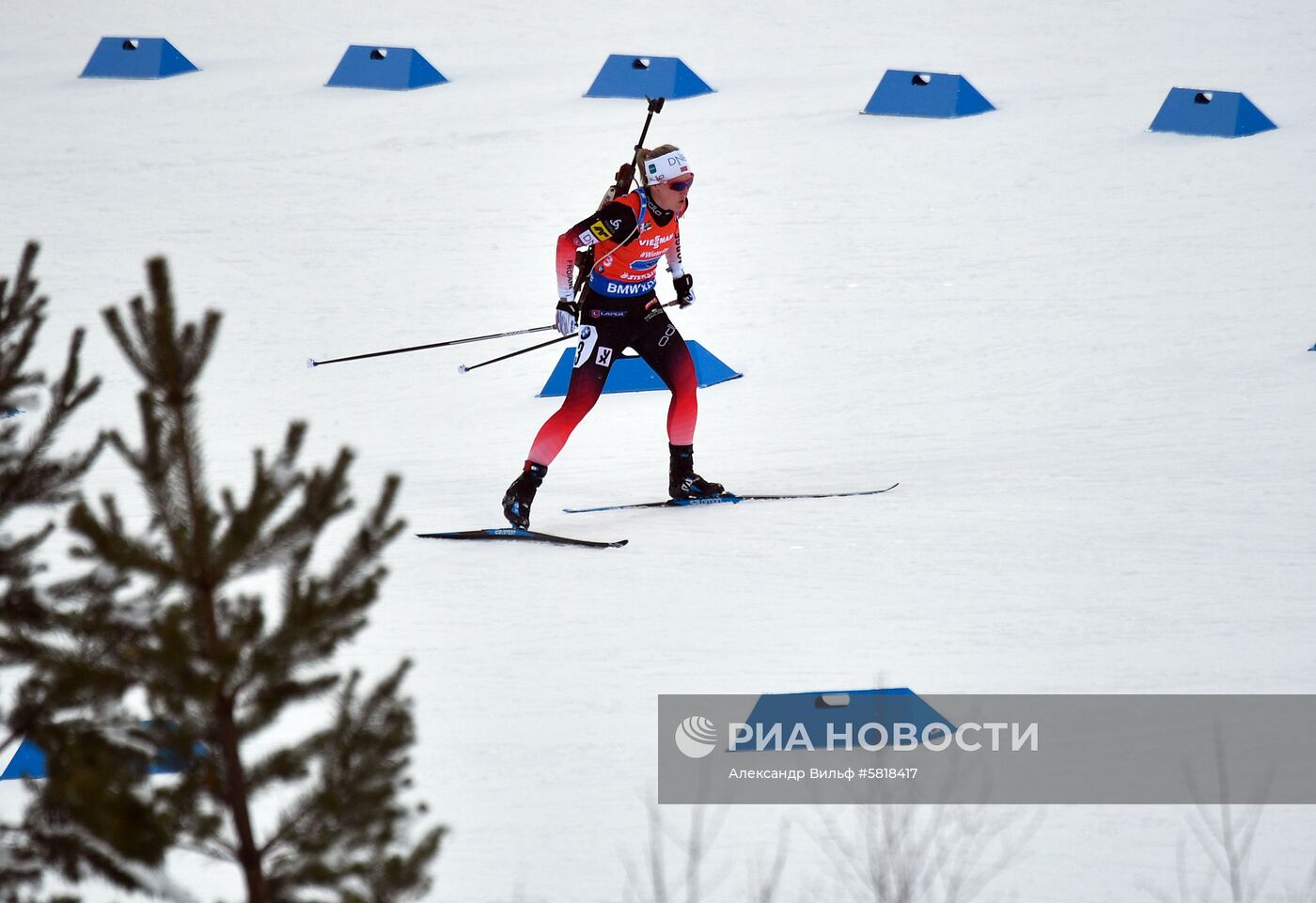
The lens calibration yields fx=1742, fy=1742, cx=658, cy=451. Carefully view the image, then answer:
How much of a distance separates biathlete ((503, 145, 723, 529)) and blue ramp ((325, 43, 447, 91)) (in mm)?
11203

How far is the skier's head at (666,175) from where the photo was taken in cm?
722

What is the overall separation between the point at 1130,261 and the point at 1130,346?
5.54 feet

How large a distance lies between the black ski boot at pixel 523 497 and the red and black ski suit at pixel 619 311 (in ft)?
0.18

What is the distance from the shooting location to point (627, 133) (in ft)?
50.8

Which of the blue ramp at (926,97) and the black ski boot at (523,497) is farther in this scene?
the blue ramp at (926,97)

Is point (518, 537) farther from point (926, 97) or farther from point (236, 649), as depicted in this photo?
point (926, 97)

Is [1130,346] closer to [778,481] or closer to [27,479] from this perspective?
[778,481]

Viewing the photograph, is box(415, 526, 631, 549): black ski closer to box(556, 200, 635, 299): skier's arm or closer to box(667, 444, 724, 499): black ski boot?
box(667, 444, 724, 499): black ski boot

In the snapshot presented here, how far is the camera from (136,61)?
62.8ft

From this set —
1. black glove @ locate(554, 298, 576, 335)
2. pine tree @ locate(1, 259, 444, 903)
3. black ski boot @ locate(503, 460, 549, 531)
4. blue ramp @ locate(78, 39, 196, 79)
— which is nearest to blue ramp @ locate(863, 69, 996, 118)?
blue ramp @ locate(78, 39, 196, 79)

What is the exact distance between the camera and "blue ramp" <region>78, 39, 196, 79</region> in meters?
19.0

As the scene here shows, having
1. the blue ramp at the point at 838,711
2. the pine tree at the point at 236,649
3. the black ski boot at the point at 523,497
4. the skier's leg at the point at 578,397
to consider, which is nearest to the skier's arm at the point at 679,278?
the skier's leg at the point at 578,397

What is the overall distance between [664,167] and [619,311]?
63 centimetres

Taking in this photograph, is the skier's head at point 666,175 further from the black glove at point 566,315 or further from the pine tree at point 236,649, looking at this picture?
the pine tree at point 236,649
